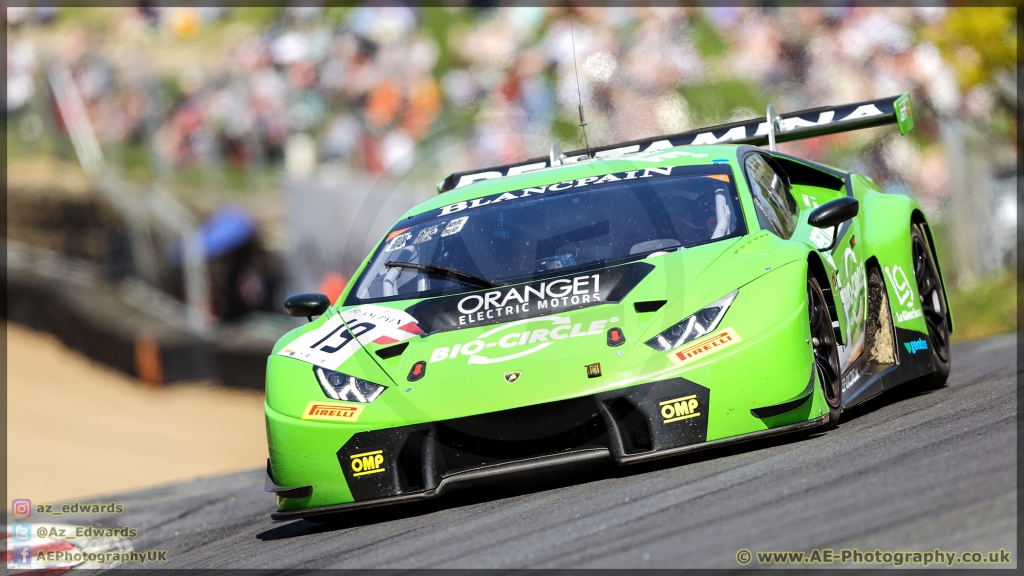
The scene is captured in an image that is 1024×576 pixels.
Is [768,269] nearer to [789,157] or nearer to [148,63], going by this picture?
[789,157]

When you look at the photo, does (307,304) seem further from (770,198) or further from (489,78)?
(489,78)

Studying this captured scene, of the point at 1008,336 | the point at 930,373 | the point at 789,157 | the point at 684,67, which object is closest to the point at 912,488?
the point at 930,373

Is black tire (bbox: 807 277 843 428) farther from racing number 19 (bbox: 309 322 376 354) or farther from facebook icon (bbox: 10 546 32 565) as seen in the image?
facebook icon (bbox: 10 546 32 565)

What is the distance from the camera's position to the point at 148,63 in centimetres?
2061

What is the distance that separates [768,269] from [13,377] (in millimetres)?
15139

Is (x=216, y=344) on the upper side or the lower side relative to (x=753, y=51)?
lower

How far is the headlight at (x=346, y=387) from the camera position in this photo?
15.8 ft

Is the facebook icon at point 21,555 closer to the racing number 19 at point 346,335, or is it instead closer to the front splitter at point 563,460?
the racing number 19 at point 346,335

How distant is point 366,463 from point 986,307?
8822 millimetres

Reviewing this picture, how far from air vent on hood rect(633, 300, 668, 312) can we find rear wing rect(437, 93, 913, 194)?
2.24 m

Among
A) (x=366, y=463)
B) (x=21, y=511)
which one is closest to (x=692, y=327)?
(x=366, y=463)

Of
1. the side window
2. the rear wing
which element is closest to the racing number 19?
the side window

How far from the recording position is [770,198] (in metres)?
5.82

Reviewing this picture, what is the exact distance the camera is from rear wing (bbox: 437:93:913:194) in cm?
712
